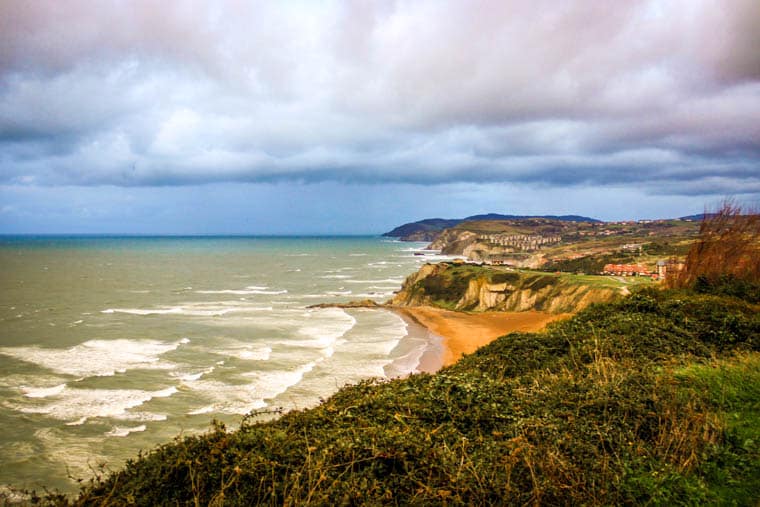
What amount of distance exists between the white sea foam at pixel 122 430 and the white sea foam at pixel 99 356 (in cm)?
812

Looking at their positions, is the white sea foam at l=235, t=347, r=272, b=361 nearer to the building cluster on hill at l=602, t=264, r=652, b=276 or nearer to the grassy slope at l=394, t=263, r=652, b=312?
the grassy slope at l=394, t=263, r=652, b=312

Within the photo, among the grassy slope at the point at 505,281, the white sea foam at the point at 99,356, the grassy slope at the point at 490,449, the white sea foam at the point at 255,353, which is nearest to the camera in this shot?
the grassy slope at the point at 490,449

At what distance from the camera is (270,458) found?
665cm

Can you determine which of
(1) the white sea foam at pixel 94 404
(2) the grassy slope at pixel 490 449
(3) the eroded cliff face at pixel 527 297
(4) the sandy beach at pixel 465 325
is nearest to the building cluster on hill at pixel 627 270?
(3) the eroded cliff face at pixel 527 297

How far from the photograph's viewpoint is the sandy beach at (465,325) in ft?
105

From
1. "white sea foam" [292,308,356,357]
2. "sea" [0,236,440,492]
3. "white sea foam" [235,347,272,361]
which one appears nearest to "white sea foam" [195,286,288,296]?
"sea" [0,236,440,492]

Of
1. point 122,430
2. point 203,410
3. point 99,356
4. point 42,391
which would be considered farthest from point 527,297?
point 42,391

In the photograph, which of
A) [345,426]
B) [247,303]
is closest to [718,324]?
[345,426]

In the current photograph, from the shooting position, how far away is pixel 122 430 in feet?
58.1

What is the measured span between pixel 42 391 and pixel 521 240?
451ft

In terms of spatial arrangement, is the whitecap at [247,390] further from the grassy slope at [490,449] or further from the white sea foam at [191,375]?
the grassy slope at [490,449]

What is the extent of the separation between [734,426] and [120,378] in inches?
989

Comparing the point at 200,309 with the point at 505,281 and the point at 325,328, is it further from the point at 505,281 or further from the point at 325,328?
the point at 505,281

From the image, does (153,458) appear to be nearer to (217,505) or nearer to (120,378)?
(217,505)
